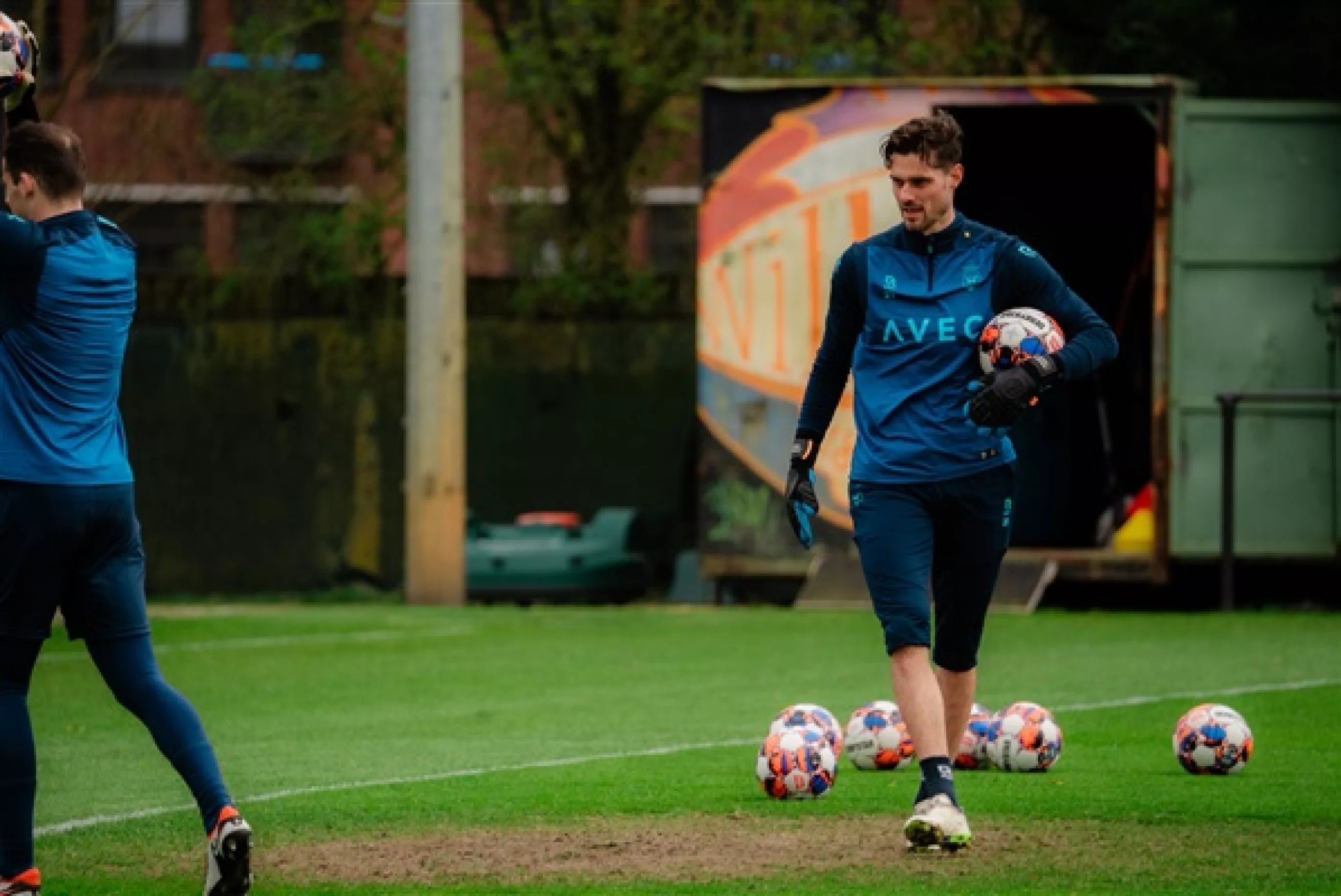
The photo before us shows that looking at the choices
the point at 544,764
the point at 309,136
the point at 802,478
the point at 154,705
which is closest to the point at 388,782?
the point at 544,764

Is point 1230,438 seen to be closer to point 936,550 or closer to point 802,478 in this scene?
point 802,478

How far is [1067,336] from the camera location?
9133 millimetres

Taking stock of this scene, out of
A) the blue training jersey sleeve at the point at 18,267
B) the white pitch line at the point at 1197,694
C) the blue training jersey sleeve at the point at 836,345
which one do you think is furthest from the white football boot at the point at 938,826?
the white pitch line at the point at 1197,694

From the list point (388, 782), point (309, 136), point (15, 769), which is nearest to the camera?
point (15, 769)

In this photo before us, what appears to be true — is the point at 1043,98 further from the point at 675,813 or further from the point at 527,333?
the point at 675,813

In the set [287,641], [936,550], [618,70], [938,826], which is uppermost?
[618,70]

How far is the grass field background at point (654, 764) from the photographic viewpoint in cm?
841

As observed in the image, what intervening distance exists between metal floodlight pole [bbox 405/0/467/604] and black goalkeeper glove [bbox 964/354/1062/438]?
13.2 m

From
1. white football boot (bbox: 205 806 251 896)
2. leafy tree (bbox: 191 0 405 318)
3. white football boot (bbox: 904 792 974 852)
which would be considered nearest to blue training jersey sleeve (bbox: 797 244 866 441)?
white football boot (bbox: 904 792 974 852)

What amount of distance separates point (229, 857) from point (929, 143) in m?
2.98

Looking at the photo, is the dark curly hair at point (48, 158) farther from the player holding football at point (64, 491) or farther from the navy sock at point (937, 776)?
the navy sock at point (937, 776)

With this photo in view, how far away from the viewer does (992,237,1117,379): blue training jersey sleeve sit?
8.81m

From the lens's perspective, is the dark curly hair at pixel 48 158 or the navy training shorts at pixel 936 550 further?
the navy training shorts at pixel 936 550

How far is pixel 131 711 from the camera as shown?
7.89m
